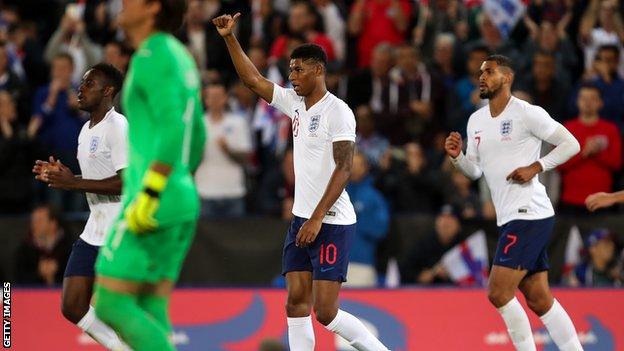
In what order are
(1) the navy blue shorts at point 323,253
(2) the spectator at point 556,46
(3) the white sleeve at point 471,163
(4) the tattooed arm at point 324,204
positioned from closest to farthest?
(4) the tattooed arm at point 324,204 < (1) the navy blue shorts at point 323,253 < (3) the white sleeve at point 471,163 < (2) the spectator at point 556,46

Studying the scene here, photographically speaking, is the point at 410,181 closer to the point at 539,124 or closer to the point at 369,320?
the point at 369,320

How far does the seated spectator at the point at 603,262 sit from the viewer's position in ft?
45.4

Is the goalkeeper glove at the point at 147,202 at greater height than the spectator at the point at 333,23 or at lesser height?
lesser

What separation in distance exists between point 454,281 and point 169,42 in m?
8.01

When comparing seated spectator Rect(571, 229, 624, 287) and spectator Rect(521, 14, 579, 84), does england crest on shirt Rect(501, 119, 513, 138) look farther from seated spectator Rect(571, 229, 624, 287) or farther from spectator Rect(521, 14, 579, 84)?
spectator Rect(521, 14, 579, 84)

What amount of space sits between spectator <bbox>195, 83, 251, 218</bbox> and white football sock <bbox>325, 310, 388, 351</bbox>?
5.53 meters

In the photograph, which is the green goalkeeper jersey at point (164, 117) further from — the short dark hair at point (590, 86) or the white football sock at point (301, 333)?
the short dark hair at point (590, 86)

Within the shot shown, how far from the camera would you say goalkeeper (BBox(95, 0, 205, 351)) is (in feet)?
22.4

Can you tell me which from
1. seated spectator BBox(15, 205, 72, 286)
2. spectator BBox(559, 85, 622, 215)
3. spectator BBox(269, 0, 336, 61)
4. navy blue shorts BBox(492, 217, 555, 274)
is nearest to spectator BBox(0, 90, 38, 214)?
seated spectator BBox(15, 205, 72, 286)

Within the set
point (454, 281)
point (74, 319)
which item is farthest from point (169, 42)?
point (454, 281)

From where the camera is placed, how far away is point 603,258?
1387cm

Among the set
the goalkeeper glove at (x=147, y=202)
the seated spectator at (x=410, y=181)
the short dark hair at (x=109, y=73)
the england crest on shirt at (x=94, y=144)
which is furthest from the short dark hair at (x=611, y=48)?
the goalkeeper glove at (x=147, y=202)

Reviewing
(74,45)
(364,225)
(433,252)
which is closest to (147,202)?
(364,225)

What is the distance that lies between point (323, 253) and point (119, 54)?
749 cm
